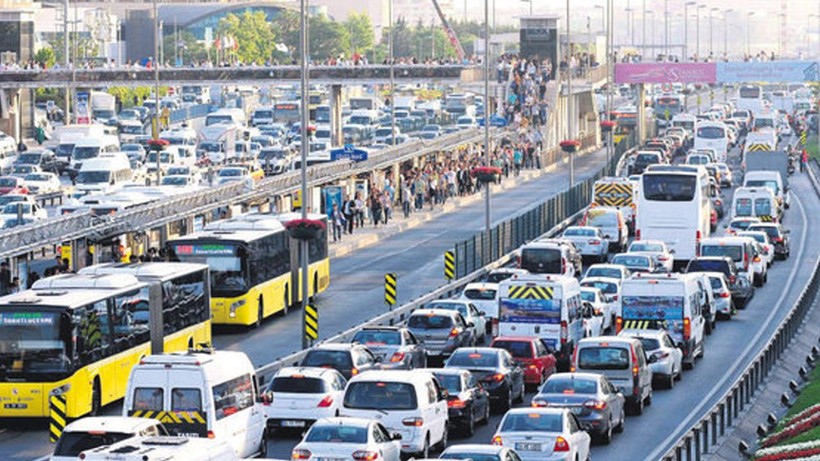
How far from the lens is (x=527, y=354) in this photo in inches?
1714

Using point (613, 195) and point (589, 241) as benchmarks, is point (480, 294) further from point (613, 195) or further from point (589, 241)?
point (613, 195)

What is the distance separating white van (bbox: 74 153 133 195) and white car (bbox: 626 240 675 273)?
29711 millimetres

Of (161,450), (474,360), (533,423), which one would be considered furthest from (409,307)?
(161,450)

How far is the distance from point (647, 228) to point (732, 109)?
107 metres

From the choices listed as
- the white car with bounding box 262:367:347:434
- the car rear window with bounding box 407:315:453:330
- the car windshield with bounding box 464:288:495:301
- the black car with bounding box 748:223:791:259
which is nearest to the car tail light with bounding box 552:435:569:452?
the white car with bounding box 262:367:347:434

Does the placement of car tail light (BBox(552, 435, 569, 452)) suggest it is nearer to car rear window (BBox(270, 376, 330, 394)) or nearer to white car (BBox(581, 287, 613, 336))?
car rear window (BBox(270, 376, 330, 394))

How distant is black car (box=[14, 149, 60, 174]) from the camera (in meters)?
104

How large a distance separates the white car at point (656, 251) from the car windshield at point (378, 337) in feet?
65.7

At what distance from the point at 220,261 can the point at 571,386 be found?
1716 centimetres

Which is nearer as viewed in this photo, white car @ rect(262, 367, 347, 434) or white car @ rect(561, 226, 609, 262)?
white car @ rect(262, 367, 347, 434)

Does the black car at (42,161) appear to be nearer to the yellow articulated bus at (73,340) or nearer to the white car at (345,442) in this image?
the yellow articulated bus at (73,340)

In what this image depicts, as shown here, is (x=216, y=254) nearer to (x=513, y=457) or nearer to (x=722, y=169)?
(x=513, y=457)

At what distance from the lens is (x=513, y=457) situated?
29.6 metres

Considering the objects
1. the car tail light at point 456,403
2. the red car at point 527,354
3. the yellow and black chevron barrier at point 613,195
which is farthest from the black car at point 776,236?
the car tail light at point 456,403
